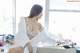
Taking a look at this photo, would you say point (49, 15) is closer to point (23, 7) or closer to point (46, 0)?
point (46, 0)

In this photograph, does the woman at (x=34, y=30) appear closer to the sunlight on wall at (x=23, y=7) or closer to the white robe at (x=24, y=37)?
the white robe at (x=24, y=37)

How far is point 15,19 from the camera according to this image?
3.24 metres

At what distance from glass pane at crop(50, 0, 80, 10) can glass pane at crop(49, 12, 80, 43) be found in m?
0.11

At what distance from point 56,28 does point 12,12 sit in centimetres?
93

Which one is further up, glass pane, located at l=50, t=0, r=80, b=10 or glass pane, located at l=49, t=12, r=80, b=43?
glass pane, located at l=50, t=0, r=80, b=10

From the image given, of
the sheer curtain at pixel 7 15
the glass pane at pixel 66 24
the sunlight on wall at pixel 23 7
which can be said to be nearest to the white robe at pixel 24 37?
the glass pane at pixel 66 24

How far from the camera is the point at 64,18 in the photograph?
3.08 meters

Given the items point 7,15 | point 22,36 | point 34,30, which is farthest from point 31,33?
point 7,15

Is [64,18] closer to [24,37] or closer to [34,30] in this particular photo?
[34,30]

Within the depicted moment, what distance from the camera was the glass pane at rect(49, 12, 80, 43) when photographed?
304 centimetres

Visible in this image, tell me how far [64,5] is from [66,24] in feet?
1.18

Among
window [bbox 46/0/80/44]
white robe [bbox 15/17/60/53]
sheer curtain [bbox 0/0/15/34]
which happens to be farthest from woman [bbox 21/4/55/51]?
sheer curtain [bbox 0/0/15/34]

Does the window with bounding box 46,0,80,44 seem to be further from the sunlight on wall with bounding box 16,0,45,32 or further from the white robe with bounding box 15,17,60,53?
the white robe with bounding box 15,17,60,53

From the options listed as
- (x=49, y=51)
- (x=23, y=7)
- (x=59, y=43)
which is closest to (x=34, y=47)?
(x=49, y=51)
